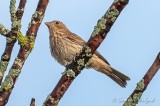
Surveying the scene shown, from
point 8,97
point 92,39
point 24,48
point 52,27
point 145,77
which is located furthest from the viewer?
point 52,27

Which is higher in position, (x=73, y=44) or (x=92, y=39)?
(x=73, y=44)

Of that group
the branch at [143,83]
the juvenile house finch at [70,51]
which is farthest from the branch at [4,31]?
the juvenile house finch at [70,51]

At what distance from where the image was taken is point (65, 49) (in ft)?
36.5

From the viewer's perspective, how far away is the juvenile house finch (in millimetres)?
10938

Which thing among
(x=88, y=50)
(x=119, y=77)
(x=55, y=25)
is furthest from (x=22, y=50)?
(x=55, y=25)

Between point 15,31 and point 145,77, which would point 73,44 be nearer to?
point 15,31

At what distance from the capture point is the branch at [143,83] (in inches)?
110

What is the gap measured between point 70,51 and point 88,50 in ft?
25.6

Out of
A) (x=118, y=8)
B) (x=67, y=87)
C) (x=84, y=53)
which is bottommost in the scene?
(x=67, y=87)

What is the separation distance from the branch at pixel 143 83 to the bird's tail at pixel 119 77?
758 centimetres

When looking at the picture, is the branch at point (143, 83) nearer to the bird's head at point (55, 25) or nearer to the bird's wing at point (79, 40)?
the bird's wing at point (79, 40)

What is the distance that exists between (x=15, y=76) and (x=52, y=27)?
350 inches

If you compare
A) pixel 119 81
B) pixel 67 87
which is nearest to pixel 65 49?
pixel 119 81

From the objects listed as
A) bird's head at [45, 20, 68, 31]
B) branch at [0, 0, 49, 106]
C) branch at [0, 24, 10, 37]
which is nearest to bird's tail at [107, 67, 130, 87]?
bird's head at [45, 20, 68, 31]
